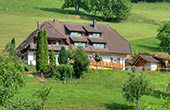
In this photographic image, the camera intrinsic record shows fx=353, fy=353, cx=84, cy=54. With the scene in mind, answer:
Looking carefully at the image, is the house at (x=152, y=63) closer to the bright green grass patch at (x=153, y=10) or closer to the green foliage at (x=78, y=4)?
the green foliage at (x=78, y=4)

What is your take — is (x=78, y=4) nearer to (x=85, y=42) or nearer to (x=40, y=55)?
(x=85, y=42)

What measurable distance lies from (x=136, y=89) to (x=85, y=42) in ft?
89.0

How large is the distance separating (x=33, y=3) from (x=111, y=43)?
66298 millimetres

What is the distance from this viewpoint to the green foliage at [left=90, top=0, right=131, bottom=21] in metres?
116

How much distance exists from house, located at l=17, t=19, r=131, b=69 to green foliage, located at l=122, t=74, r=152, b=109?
65.0 ft

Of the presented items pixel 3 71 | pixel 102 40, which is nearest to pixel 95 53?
pixel 102 40

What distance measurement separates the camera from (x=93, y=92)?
4741 cm

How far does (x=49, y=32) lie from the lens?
2549 inches

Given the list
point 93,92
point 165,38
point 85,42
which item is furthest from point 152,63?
point 93,92

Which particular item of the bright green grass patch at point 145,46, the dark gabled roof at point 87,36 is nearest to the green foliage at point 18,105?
the dark gabled roof at point 87,36

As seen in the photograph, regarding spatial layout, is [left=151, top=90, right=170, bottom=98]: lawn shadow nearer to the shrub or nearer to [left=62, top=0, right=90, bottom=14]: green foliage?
the shrub

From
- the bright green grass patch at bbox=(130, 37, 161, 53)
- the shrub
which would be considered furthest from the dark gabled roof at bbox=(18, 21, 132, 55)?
the shrub

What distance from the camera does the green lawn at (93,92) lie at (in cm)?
4134

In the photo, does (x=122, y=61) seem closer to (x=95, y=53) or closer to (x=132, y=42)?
(x=95, y=53)
